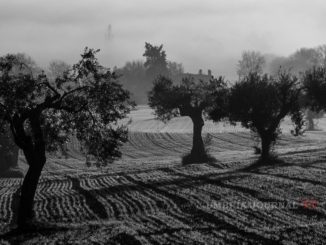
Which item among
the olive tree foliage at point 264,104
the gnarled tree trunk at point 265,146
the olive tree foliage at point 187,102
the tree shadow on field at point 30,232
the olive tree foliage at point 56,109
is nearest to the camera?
the tree shadow on field at point 30,232

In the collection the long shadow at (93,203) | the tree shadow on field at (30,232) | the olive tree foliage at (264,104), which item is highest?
the olive tree foliage at (264,104)

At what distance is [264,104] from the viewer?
69.6 metres

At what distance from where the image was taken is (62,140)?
130 feet

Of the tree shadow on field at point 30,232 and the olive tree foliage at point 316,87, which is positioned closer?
the tree shadow on field at point 30,232

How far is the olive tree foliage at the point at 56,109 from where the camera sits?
3534cm

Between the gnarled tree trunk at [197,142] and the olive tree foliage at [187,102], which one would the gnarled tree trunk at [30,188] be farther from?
the olive tree foliage at [187,102]

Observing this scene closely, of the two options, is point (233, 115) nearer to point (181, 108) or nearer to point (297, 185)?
point (181, 108)

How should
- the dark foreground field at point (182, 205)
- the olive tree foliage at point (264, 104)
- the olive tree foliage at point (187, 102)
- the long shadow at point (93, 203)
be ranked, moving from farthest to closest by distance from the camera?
1. the olive tree foliage at point (187, 102)
2. the olive tree foliage at point (264, 104)
3. the long shadow at point (93, 203)
4. the dark foreground field at point (182, 205)

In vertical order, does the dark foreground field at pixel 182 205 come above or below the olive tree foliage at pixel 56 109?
below

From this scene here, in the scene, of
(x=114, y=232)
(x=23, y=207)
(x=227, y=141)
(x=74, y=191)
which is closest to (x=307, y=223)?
(x=114, y=232)

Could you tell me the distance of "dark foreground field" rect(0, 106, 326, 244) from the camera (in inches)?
1163

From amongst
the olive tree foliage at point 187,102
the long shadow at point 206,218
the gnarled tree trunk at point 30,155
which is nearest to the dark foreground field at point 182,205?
the long shadow at point 206,218

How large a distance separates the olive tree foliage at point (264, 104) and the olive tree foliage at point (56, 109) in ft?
107

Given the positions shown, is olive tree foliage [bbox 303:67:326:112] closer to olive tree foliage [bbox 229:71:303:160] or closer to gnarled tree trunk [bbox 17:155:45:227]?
olive tree foliage [bbox 229:71:303:160]
